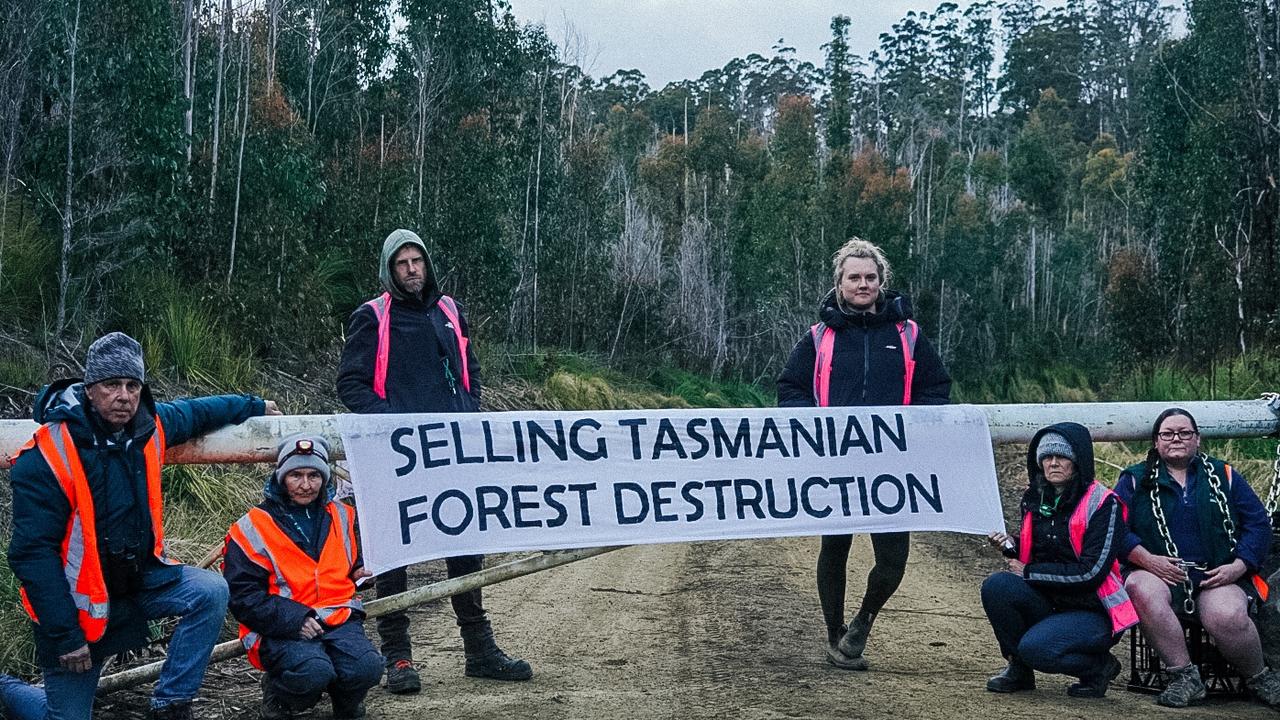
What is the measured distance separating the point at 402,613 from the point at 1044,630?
2.98m

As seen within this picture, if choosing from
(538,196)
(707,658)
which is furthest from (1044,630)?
(538,196)

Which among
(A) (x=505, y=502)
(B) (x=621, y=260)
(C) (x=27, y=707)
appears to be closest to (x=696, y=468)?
(A) (x=505, y=502)

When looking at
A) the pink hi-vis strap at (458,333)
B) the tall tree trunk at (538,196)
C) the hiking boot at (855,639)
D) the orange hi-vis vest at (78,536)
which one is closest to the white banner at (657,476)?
the pink hi-vis strap at (458,333)

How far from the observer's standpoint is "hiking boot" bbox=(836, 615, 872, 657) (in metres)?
6.45

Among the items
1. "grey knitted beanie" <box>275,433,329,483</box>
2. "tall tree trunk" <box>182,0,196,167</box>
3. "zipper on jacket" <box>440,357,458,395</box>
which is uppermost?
"tall tree trunk" <box>182,0,196,167</box>

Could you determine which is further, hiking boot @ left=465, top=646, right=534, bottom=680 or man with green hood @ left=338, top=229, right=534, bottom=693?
hiking boot @ left=465, top=646, right=534, bottom=680

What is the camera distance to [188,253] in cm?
1394

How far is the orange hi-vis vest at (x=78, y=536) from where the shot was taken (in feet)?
15.3

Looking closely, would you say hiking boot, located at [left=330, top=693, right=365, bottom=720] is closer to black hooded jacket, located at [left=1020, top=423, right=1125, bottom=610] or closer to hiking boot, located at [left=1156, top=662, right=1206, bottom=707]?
black hooded jacket, located at [left=1020, top=423, right=1125, bottom=610]

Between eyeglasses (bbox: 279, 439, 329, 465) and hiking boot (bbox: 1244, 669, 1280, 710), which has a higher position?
eyeglasses (bbox: 279, 439, 329, 465)

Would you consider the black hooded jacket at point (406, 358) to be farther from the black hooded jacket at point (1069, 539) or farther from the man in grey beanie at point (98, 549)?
the black hooded jacket at point (1069, 539)

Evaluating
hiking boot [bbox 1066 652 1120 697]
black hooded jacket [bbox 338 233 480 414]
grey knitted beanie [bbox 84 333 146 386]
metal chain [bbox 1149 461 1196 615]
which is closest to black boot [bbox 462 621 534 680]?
black hooded jacket [bbox 338 233 480 414]

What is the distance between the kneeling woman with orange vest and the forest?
25.6 ft

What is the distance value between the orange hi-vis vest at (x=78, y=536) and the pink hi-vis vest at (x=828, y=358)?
3.42 meters
